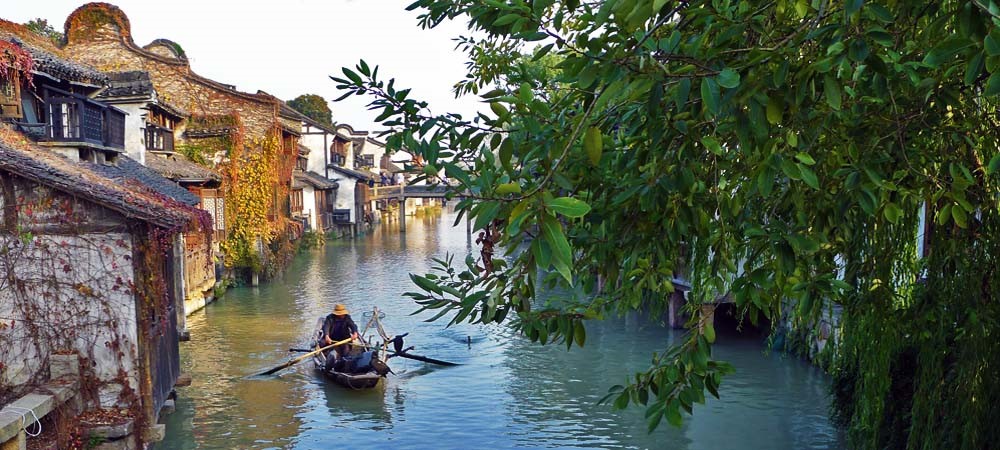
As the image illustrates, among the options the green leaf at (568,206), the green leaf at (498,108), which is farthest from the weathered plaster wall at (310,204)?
the green leaf at (568,206)

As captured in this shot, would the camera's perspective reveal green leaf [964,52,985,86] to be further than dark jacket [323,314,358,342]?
No

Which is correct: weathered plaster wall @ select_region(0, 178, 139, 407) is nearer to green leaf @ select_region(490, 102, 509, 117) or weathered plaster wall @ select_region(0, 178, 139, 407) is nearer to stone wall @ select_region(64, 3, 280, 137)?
green leaf @ select_region(490, 102, 509, 117)

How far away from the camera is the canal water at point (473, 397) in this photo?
1450 centimetres

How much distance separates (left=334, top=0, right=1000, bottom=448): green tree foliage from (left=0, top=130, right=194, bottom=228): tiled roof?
697 cm

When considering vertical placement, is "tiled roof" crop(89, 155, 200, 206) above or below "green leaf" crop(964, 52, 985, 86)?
above

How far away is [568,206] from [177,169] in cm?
2366

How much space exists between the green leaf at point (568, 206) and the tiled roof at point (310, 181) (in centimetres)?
4294

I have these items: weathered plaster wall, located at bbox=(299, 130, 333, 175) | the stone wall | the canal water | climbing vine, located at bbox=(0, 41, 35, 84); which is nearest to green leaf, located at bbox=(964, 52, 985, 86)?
the canal water

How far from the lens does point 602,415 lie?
624 inches

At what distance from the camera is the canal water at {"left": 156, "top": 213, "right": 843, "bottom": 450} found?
1450cm

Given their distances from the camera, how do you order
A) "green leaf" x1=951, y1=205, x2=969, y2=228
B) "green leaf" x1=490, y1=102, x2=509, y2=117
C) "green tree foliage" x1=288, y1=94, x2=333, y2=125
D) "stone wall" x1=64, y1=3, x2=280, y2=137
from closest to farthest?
1. "green leaf" x1=490, y1=102, x2=509, y2=117
2. "green leaf" x1=951, y1=205, x2=969, y2=228
3. "stone wall" x1=64, y1=3, x2=280, y2=137
4. "green tree foliage" x1=288, y1=94, x2=333, y2=125

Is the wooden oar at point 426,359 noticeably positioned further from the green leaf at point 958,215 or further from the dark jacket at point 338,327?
the green leaf at point 958,215

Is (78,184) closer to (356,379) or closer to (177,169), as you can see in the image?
(356,379)

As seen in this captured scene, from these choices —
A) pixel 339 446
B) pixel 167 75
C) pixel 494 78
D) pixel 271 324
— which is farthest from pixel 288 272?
pixel 494 78
